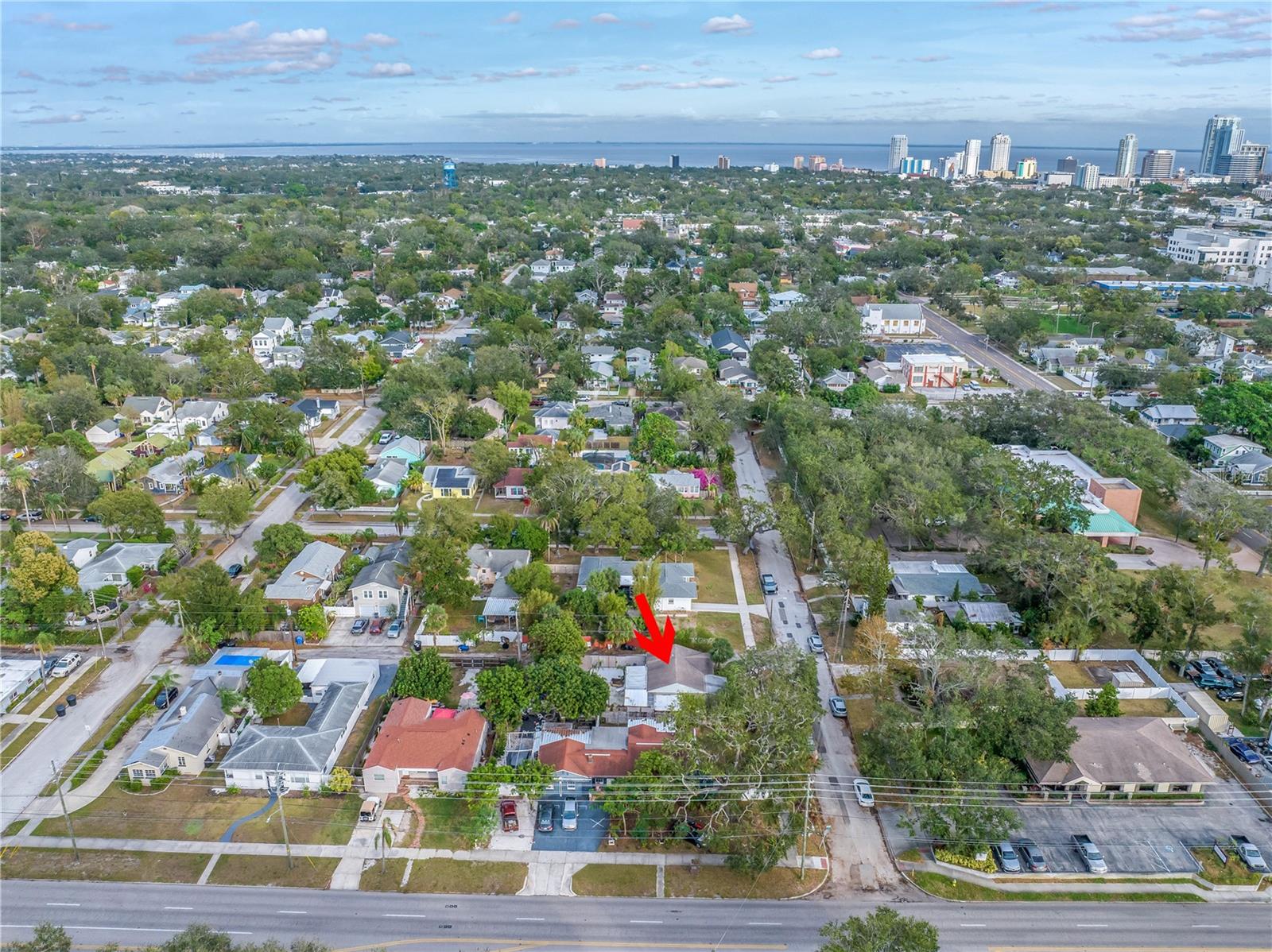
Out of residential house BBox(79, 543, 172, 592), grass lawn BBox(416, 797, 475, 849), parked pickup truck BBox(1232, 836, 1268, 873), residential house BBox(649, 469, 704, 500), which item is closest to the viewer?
parked pickup truck BBox(1232, 836, 1268, 873)

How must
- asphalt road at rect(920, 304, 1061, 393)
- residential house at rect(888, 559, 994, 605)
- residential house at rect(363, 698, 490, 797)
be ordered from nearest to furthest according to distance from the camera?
residential house at rect(363, 698, 490, 797), residential house at rect(888, 559, 994, 605), asphalt road at rect(920, 304, 1061, 393)

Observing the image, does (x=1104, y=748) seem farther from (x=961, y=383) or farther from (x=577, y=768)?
(x=961, y=383)

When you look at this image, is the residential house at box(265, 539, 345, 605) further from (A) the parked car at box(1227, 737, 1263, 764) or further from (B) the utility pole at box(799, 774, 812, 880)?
(A) the parked car at box(1227, 737, 1263, 764)

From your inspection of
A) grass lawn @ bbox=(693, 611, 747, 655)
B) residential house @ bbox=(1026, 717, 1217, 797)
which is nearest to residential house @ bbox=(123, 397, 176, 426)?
grass lawn @ bbox=(693, 611, 747, 655)

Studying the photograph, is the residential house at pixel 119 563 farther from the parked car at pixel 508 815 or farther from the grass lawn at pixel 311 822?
the parked car at pixel 508 815

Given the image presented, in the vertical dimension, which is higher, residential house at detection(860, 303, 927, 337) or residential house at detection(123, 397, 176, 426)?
residential house at detection(860, 303, 927, 337)

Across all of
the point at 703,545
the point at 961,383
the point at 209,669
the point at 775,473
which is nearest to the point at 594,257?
the point at 961,383
